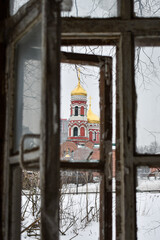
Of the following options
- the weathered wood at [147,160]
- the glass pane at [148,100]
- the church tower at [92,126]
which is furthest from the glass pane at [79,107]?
the weathered wood at [147,160]

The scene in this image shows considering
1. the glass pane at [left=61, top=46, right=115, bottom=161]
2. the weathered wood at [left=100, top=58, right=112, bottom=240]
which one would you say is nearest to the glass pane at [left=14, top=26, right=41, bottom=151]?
the weathered wood at [left=100, top=58, right=112, bottom=240]

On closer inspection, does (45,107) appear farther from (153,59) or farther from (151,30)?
(153,59)

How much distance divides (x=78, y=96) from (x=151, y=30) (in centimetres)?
1271

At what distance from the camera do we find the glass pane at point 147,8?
2.03 meters

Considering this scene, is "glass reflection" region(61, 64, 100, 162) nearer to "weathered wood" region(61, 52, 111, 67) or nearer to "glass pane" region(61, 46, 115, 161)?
"glass pane" region(61, 46, 115, 161)

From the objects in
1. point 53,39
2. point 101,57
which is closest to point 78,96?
point 101,57

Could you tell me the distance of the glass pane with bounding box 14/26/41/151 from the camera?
4.94ft

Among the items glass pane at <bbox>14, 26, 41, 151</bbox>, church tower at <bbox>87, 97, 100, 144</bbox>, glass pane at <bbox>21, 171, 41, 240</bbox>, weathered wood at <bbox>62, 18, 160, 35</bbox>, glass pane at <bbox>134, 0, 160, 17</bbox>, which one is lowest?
glass pane at <bbox>21, 171, 41, 240</bbox>

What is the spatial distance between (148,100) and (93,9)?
630mm

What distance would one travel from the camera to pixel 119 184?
6.45 feet

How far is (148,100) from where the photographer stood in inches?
84.6

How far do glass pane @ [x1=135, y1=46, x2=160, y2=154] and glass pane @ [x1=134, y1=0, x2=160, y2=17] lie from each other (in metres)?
0.19

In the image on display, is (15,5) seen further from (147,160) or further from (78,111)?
(78,111)

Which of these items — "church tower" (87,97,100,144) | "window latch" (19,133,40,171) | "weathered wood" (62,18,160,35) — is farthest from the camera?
"church tower" (87,97,100,144)
